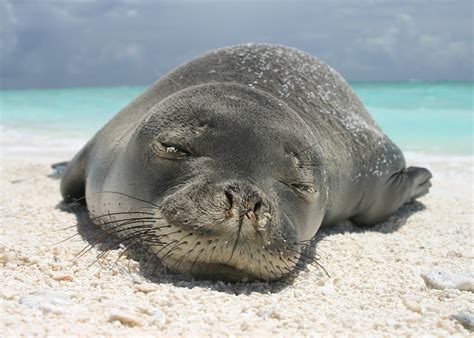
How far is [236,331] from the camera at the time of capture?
8.14ft

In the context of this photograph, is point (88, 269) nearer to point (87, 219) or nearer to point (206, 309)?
point (206, 309)

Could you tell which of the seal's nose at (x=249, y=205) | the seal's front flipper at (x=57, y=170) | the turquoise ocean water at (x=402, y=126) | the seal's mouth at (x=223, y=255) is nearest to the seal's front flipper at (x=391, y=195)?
the seal's mouth at (x=223, y=255)

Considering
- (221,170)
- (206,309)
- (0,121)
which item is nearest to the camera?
(206,309)

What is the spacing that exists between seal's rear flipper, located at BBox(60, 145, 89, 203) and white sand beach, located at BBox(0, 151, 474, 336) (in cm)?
59

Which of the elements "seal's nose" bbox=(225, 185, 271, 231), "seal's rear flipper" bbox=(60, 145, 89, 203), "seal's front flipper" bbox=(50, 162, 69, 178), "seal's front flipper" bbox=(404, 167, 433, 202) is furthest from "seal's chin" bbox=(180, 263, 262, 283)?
"seal's front flipper" bbox=(50, 162, 69, 178)

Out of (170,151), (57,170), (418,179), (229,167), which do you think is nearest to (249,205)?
(229,167)

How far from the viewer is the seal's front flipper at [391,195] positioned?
566cm

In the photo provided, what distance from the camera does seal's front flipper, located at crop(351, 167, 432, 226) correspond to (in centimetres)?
566

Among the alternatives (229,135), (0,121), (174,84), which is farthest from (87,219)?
(0,121)

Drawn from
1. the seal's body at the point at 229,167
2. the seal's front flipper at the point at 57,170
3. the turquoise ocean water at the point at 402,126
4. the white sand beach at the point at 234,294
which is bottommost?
the turquoise ocean water at the point at 402,126

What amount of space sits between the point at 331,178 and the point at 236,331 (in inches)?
95.2

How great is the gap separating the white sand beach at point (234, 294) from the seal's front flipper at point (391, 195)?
0.77 meters

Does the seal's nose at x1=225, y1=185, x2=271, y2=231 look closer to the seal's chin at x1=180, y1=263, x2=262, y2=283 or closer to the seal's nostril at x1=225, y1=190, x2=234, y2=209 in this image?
the seal's nostril at x1=225, y1=190, x2=234, y2=209

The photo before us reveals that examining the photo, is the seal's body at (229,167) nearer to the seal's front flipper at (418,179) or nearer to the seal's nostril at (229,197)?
the seal's nostril at (229,197)
